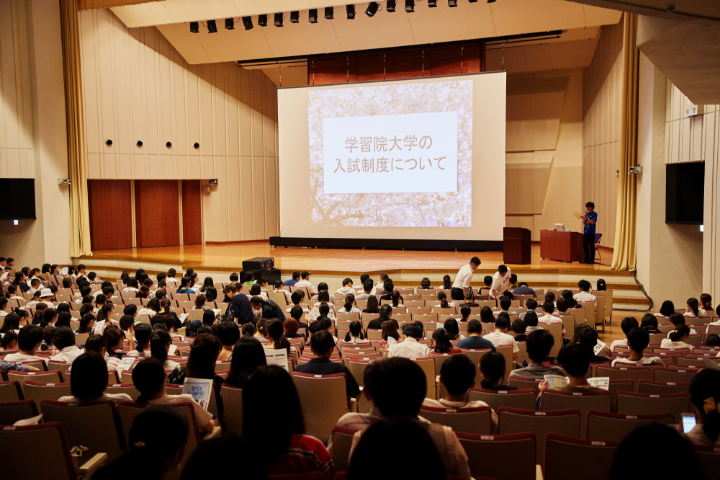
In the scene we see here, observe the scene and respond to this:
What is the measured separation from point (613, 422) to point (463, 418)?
73cm

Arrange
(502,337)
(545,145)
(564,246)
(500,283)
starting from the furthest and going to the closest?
(545,145) < (564,246) < (500,283) < (502,337)

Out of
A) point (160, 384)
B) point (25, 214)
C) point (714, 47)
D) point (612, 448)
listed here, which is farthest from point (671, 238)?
point (25, 214)

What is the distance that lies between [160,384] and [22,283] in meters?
8.37

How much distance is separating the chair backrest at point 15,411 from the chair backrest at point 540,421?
7.79 feet

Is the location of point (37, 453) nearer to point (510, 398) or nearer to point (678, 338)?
point (510, 398)

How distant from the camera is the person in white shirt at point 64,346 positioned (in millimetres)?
4596

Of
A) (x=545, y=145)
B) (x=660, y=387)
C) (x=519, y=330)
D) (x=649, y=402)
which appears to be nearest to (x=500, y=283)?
(x=519, y=330)

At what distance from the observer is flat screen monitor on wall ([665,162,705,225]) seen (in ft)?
33.3

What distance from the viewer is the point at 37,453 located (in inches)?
96.7

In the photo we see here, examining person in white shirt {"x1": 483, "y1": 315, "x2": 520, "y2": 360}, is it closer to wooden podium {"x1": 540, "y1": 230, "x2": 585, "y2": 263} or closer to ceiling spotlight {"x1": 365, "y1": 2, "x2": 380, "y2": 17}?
wooden podium {"x1": 540, "y1": 230, "x2": 585, "y2": 263}

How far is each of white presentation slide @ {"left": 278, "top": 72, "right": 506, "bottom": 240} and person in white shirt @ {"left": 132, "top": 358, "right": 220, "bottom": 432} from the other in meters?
12.0

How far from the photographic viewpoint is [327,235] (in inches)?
627

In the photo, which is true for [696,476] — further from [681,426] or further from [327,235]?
[327,235]

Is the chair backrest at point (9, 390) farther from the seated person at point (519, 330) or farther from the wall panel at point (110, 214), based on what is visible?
the wall panel at point (110, 214)
